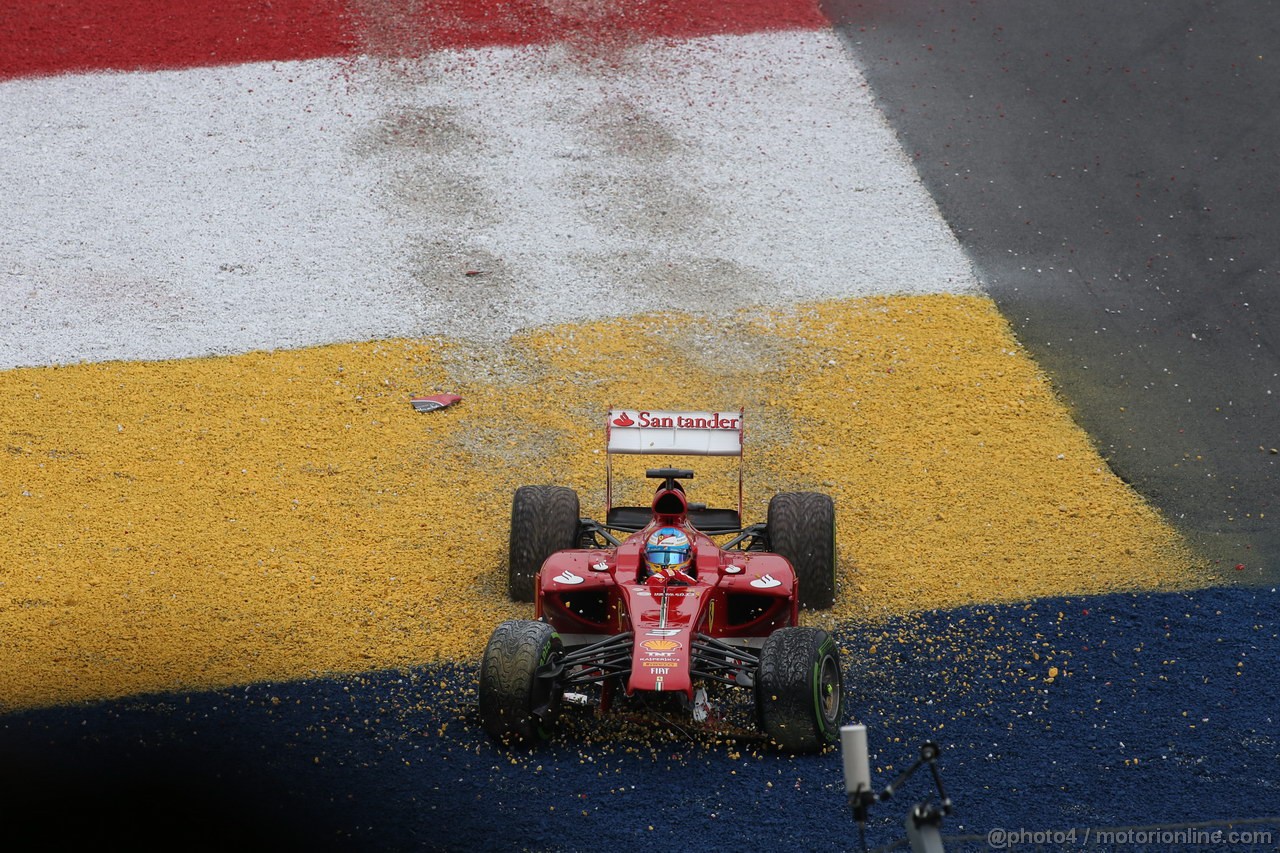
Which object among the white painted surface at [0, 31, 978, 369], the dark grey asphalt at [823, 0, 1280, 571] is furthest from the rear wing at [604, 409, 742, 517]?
the white painted surface at [0, 31, 978, 369]

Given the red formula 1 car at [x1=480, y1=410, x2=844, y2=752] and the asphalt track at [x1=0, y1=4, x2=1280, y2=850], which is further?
the red formula 1 car at [x1=480, y1=410, x2=844, y2=752]

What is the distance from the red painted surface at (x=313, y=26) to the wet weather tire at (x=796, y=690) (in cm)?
1588

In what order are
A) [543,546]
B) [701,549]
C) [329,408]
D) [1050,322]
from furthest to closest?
1. [1050,322]
2. [329,408]
3. [543,546]
4. [701,549]

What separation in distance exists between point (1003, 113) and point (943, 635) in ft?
40.1

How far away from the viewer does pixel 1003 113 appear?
22.7 metres

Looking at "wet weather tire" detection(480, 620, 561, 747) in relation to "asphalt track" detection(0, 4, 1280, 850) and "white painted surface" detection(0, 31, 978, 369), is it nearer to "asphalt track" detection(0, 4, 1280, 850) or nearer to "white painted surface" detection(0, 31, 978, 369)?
"asphalt track" detection(0, 4, 1280, 850)

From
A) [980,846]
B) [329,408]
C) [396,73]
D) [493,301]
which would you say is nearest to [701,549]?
[980,846]

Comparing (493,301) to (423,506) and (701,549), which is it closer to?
(423,506)

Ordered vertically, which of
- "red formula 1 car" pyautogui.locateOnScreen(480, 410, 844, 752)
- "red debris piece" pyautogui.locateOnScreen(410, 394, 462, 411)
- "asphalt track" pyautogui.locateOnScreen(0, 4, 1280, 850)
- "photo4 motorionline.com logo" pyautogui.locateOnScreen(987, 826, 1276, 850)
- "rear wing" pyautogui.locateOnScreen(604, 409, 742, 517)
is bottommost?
"photo4 motorionline.com logo" pyautogui.locateOnScreen(987, 826, 1276, 850)

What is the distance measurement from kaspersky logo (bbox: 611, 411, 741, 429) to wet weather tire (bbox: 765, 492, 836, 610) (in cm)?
89

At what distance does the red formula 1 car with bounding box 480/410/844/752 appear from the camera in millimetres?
10945

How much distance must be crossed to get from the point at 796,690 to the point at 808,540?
2449mm

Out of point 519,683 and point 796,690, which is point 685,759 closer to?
point 796,690

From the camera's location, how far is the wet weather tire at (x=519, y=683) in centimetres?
1090
